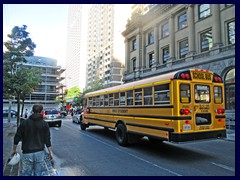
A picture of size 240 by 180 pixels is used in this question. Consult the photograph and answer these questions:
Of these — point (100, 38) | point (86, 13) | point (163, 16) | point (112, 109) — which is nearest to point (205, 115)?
point (112, 109)

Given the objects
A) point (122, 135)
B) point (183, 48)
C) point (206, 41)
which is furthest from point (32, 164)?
point (183, 48)

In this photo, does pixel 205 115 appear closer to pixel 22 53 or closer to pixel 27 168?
pixel 27 168

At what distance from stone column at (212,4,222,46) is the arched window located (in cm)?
311

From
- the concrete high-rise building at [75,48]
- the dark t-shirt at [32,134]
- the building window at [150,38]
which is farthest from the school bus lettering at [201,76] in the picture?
the concrete high-rise building at [75,48]

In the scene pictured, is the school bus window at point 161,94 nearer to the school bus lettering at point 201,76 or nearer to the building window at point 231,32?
the school bus lettering at point 201,76

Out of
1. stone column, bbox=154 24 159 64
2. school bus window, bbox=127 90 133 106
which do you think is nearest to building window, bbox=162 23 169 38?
stone column, bbox=154 24 159 64

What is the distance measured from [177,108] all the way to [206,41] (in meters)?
16.6

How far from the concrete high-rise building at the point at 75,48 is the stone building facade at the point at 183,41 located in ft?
348

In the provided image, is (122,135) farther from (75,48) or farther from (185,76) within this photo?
(75,48)

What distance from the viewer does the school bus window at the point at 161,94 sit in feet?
21.9

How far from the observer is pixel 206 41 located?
20281 millimetres

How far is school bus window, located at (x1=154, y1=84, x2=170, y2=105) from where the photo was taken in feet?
21.9

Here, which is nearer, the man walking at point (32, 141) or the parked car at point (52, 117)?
the man walking at point (32, 141)

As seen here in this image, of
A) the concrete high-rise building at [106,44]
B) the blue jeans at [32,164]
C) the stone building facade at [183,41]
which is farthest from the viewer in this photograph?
the concrete high-rise building at [106,44]
